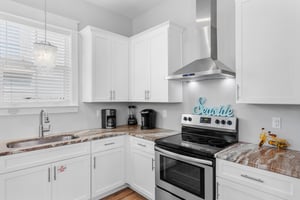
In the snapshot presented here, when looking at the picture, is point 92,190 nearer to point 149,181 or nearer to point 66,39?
point 149,181

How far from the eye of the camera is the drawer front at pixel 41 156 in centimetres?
168

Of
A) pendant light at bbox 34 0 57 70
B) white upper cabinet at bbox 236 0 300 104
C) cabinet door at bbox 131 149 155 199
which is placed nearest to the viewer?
white upper cabinet at bbox 236 0 300 104

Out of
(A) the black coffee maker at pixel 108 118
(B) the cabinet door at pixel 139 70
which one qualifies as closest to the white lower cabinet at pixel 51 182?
(A) the black coffee maker at pixel 108 118

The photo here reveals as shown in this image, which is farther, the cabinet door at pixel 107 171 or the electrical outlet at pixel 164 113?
the electrical outlet at pixel 164 113

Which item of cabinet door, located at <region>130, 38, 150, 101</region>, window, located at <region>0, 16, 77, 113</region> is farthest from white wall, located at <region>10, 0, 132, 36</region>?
cabinet door, located at <region>130, 38, 150, 101</region>

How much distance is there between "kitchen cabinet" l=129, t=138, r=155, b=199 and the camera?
2.27 metres

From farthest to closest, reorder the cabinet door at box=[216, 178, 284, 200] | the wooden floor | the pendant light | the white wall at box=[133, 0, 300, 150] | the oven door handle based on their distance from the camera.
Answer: the wooden floor, the pendant light, the white wall at box=[133, 0, 300, 150], the oven door handle, the cabinet door at box=[216, 178, 284, 200]

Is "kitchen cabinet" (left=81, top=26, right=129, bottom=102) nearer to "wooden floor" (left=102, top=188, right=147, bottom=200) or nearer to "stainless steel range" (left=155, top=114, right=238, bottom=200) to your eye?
"stainless steel range" (left=155, top=114, right=238, bottom=200)

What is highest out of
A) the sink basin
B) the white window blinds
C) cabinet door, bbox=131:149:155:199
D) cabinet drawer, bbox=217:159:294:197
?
the white window blinds

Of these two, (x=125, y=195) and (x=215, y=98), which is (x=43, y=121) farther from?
(x=215, y=98)

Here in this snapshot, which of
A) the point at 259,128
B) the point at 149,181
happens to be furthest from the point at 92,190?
the point at 259,128

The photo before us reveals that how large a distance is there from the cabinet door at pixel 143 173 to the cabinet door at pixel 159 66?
846mm

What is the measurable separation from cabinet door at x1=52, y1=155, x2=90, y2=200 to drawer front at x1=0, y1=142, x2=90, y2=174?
8 centimetres

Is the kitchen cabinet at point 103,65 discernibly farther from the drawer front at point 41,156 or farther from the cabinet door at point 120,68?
the drawer front at point 41,156
